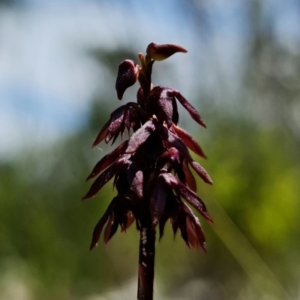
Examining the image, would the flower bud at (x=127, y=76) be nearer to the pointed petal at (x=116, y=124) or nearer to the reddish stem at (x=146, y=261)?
the pointed petal at (x=116, y=124)

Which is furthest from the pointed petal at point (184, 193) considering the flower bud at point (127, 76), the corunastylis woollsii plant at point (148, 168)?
the flower bud at point (127, 76)

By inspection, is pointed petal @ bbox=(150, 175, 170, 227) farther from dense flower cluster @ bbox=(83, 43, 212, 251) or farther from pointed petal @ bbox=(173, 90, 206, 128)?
pointed petal @ bbox=(173, 90, 206, 128)

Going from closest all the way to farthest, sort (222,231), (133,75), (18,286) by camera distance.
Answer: (133,75) → (222,231) → (18,286)

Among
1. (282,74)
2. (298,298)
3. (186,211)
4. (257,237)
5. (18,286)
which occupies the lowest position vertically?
(18,286)

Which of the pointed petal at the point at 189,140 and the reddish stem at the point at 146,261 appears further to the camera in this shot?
the pointed petal at the point at 189,140

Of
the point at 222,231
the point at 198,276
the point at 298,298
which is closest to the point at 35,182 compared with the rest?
the point at 198,276

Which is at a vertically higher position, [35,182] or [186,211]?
[186,211]

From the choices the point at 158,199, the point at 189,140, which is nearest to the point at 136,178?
the point at 158,199

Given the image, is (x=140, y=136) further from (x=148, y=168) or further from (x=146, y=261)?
(x=146, y=261)

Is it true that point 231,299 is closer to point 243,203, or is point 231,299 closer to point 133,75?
point 243,203
